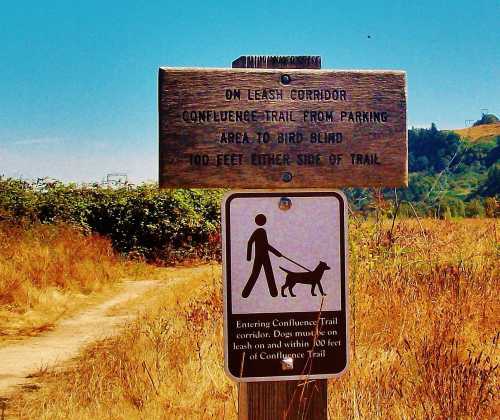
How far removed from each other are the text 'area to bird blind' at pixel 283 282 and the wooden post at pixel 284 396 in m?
0.05

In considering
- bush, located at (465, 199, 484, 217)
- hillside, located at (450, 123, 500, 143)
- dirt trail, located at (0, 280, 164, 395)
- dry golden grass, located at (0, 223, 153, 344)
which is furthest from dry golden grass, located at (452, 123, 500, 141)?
dirt trail, located at (0, 280, 164, 395)

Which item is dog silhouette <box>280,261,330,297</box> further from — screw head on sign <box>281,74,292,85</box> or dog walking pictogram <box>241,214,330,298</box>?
A: screw head on sign <box>281,74,292,85</box>

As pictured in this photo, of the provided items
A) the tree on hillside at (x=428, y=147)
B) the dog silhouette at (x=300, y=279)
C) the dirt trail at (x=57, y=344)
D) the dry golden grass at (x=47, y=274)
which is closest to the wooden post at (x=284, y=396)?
the dog silhouette at (x=300, y=279)

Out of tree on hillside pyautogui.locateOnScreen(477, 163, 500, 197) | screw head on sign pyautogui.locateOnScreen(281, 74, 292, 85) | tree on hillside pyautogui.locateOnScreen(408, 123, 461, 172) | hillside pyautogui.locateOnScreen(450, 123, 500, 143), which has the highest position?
hillside pyautogui.locateOnScreen(450, 123, 500, 143)

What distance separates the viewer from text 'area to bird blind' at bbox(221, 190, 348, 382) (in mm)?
2137

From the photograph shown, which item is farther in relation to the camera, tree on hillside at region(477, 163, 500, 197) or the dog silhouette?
tree on hillside at region(477, 163, 500, 197)

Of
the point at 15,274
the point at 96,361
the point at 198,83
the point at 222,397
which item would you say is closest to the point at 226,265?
the point at 198,83

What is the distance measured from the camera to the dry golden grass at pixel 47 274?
764 cm

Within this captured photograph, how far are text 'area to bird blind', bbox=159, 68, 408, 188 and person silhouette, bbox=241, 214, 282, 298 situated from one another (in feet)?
0.55

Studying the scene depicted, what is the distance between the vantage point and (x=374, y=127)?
7.37ft

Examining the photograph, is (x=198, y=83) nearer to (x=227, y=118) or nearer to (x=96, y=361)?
(x=227, y=118)

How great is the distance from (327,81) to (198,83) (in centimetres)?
46

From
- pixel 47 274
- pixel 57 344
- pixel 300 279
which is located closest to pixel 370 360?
pixel 300 279

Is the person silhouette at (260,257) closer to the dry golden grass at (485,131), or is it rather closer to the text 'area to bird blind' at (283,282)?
the text 'area to bird blind' at (283,282)
